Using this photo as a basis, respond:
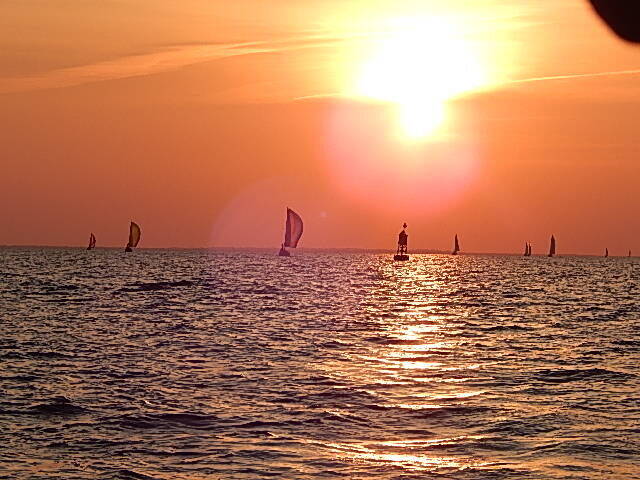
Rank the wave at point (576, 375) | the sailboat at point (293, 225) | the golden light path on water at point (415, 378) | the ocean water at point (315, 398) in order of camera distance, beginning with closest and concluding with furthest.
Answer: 1. the ocean water at point (315, 398)
2. the golden light path on water at point (415, 378)
3. the wave at point (576, 375)
4. the sailboat at point (293, 225)

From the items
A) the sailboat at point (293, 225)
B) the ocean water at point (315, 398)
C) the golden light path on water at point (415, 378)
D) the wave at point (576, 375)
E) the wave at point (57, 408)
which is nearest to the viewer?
the ocean water at point (315, 398)

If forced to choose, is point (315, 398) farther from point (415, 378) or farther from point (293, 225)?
point (293, 225)

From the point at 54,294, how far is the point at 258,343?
4306 cm

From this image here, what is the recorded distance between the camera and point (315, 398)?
27.2 metres

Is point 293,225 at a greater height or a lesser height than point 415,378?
greater

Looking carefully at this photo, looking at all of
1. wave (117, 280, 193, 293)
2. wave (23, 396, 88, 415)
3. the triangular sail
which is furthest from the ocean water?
the triangular sail

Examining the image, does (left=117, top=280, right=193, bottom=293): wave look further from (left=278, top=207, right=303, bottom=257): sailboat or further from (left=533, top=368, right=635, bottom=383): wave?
(left=278, top=207, right=303, bottom=257): sailboat

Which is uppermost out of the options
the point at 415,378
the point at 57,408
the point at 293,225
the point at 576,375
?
the point at 293,225

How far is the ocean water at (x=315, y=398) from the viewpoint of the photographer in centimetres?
2003

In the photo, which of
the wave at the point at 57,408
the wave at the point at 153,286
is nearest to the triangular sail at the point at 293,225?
the wave at the point at 153,286

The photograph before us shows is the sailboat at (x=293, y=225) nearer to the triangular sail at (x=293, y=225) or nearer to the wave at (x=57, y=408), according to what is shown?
the triangular sail at (x=293, y=225)

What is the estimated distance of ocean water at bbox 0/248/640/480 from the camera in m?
20.0

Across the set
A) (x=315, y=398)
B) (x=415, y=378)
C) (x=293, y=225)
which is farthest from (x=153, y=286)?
(x=293, y=225)

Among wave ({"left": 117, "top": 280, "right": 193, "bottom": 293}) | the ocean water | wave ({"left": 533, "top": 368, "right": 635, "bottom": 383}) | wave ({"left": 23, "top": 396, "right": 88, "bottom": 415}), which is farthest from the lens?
wave ({"left": 117, "top": 280, "right": 193, "bottom": 293})
